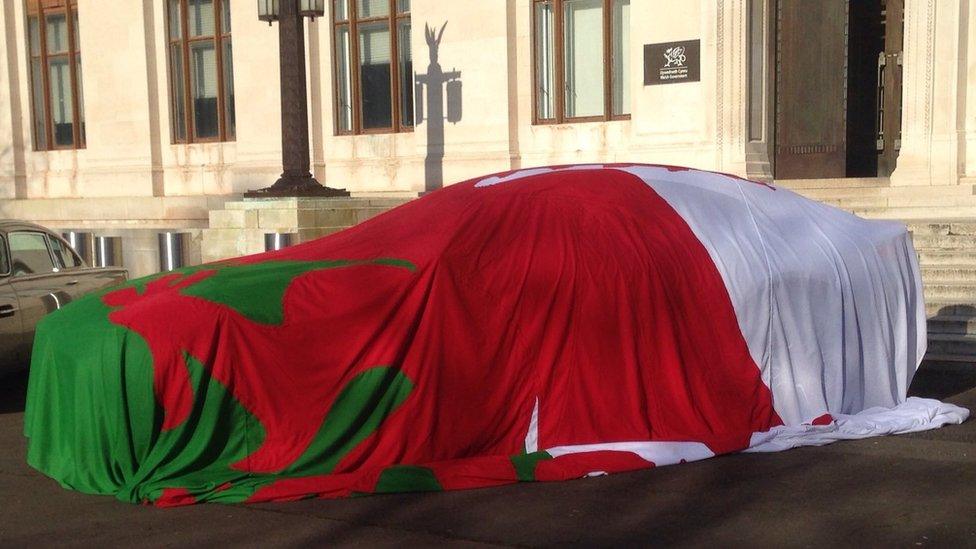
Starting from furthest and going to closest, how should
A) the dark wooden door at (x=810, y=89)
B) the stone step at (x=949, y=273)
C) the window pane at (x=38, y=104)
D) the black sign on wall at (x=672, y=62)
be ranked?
the window pane at (x=38, y=104)
the dark wooden door at (x=810, y=89)
the black sign on wall at (x=672, y=62)
the stone step at (x=949, y=273)

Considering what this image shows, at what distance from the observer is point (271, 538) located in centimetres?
598

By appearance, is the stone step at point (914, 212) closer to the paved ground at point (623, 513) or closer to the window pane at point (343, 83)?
the paved ground at point (623, 513)

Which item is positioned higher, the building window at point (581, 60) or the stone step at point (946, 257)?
the building window at point (581, 60)

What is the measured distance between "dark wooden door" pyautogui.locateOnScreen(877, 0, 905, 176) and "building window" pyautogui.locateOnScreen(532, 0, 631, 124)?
3372mm

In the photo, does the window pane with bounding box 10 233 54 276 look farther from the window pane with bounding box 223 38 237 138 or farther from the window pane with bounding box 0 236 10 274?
the window pane with bounding box 223 38 237 138

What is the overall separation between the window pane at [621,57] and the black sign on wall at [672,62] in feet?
2.44

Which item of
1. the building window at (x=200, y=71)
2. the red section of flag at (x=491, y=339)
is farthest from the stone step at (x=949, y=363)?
the building window at (x=200, y=71)

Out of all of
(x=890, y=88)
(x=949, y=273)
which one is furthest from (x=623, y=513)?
(x=890, y=88)

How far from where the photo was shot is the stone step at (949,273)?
1222 centimetres

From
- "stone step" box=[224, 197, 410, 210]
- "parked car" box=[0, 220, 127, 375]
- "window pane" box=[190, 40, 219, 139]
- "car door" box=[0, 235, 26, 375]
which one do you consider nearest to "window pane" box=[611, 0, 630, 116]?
"stone step" box=[224, 197, 410, 210]

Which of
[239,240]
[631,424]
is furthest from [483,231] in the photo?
[239,240]

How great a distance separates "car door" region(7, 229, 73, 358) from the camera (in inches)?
402

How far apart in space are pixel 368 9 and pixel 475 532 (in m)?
14.3

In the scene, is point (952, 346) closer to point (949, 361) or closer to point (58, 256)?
point (949, 361)
